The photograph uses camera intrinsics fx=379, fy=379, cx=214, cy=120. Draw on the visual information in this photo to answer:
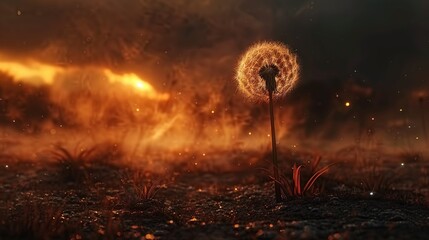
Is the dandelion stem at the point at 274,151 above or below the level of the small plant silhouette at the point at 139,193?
above

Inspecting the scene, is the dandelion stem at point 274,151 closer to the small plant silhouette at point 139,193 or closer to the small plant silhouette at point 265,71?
the small plant silhouette at point 265,71

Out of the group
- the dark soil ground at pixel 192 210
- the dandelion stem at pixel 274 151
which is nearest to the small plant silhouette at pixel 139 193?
the dark soil ground at pixel 192 210

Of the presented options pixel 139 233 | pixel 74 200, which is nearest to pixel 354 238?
pixel 139 233

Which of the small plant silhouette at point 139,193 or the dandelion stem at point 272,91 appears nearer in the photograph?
the dandelion stem at point 272,91

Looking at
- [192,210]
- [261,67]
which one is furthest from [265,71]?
[192,210]

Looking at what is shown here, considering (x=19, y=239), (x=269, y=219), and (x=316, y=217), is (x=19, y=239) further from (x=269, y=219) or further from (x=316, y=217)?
(x=316, y=217)

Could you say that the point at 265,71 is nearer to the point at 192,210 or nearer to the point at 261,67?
the point at 261,67

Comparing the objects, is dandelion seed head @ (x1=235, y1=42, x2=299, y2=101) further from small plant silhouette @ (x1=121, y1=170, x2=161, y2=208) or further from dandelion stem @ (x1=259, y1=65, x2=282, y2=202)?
small plant silhouette @ (x1=121, y1=170, x2=161, y2=208)
